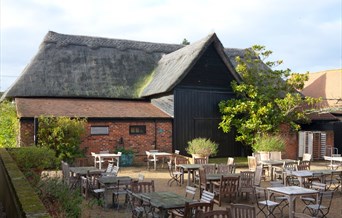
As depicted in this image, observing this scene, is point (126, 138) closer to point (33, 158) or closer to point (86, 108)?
point (86, 108)

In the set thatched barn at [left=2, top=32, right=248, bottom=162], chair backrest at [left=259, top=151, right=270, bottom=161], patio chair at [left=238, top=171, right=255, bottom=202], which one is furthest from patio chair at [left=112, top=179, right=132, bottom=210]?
chair backrest at [left=259, top=151, right=270, bottom=161]

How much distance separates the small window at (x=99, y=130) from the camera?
18.4 meters

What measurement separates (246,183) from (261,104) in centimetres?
1076

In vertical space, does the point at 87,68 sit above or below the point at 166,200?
above

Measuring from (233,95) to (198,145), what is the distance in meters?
5.50

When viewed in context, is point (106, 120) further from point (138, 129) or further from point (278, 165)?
point (278, 165)

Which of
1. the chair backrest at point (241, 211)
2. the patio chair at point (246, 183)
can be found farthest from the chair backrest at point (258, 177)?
the chair backrest at point (241, 211)

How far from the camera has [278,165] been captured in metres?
15.0

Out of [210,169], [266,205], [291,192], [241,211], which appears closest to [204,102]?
[210,169]

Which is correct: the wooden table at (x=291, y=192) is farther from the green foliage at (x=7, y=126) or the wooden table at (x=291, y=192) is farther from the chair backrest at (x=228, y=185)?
the green foliage at (x=7, y=126)

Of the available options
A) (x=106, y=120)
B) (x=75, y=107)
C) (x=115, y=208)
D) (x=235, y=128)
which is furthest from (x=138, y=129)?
(x=115, y=208)

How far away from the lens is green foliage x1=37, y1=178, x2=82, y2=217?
5.65 metres

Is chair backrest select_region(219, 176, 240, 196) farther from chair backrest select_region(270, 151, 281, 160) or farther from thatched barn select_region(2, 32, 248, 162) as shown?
thatched barn select_region(2, 32, 248, 162)

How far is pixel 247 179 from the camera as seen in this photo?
10875 mm
